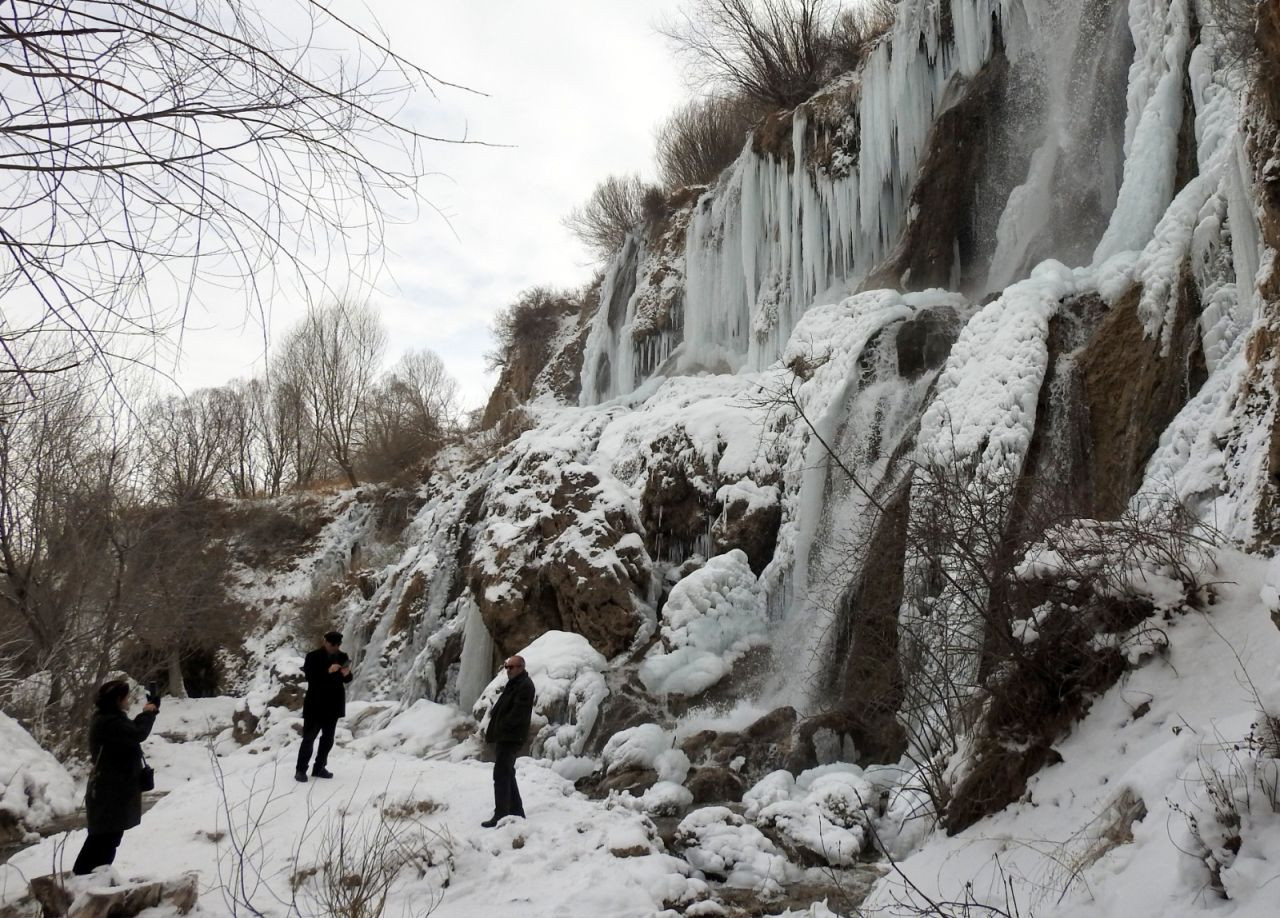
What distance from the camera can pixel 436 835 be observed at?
509 centimetres

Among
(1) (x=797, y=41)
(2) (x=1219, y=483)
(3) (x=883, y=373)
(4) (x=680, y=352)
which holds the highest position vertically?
(1) (x=797, y=41)

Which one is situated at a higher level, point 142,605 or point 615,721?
point 142,605

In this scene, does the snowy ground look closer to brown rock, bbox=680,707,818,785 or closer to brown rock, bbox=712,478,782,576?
brown rock, bbox=680,707,818,785

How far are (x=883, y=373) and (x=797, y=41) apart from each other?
11051 millimetres

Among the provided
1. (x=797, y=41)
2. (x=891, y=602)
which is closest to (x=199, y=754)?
(x=891, y=602)

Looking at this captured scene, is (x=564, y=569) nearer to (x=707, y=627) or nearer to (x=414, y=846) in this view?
(x=707, y=627)

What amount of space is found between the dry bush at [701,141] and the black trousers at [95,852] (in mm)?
20714

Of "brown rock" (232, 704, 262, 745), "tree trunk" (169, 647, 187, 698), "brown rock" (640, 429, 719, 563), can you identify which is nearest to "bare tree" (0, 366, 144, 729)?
"brown rock" (232, 704, 262, 745)

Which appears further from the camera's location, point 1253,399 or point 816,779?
point 816,779

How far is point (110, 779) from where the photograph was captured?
4484 millimetres

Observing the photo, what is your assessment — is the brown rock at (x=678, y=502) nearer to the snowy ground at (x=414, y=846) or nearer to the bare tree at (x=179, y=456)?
the snowy ground at (x=414, y=846)

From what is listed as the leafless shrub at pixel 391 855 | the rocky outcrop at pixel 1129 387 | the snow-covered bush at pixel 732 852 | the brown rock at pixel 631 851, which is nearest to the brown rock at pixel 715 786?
the snow-covered bush at pixel 732 852

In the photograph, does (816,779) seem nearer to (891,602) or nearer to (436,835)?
(891,602)

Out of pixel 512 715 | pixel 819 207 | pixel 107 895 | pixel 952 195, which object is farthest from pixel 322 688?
pixel 819 207
